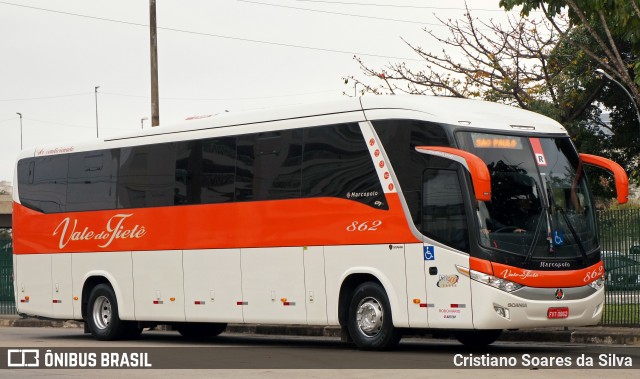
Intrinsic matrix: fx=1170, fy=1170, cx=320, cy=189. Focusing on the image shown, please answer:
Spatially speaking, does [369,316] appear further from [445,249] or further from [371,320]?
[445,249]

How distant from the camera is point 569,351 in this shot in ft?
56.1

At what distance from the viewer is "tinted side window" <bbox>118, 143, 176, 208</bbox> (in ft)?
70.7

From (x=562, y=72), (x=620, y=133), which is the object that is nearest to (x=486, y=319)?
(x=562, y=72)

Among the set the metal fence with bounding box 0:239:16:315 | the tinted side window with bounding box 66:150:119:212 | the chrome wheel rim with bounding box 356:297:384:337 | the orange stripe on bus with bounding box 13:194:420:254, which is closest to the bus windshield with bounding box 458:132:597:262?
the orange stripe on bus with bounding box 13:194:420:254

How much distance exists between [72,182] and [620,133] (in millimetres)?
20451

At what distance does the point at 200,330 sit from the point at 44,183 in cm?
451

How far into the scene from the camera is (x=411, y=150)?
17.0m

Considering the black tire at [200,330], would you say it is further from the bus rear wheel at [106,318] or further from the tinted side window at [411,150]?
the tinted side window at [411,150]

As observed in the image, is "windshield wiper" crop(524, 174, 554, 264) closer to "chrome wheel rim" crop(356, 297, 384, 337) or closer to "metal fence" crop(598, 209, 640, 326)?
"chrome wheel rim" crop(356, 297, 384, 337)

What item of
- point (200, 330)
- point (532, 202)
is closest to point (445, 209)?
point (532, 202)

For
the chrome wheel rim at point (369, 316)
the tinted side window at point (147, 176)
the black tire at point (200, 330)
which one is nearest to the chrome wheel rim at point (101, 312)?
the black tire at point (200, 330)

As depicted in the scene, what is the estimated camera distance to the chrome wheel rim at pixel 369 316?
17453 millimetres

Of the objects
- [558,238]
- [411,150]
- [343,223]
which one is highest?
[411,150]
